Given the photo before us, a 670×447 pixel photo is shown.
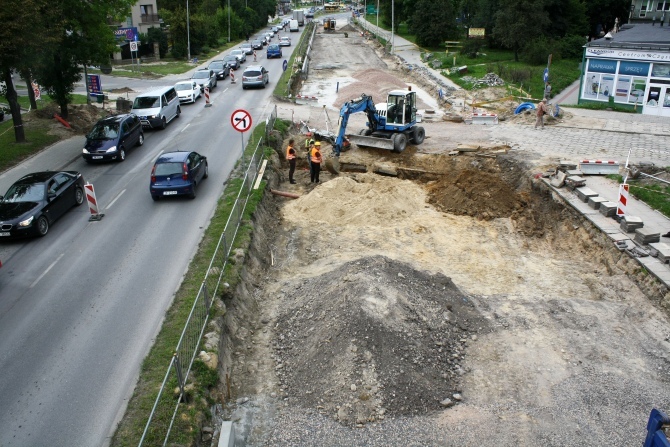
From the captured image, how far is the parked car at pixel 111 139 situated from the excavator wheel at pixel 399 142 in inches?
462

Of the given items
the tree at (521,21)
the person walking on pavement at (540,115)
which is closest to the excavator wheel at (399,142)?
the person walking on pavement at (540,115)

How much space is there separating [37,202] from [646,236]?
17.8 m

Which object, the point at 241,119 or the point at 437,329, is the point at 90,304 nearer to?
the point at 437,329

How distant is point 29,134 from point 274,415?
24361 millimetres

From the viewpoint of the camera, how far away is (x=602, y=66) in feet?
116

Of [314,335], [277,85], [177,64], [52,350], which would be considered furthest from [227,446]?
[177,64]

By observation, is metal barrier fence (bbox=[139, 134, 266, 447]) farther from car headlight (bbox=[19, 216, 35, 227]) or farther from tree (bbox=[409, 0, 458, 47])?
tree (bbox=[409, 0, 458, 47])

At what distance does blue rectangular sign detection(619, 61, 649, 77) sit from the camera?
33406 mm

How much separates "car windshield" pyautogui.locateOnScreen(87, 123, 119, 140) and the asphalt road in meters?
2.48

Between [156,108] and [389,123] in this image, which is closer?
[389,123]

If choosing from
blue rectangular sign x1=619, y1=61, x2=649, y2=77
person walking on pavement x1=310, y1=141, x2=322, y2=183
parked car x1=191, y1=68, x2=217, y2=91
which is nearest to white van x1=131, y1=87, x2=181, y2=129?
parked car x1=191, y1=68, x2=217, y2=91

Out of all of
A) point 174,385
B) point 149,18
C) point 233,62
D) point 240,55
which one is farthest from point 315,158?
point 149,18

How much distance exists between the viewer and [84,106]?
34281 mm

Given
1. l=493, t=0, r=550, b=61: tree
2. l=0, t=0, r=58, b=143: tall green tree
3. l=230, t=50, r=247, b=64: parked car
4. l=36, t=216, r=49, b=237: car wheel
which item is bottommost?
l=36, t=216, r=49, b=237: car wheel
